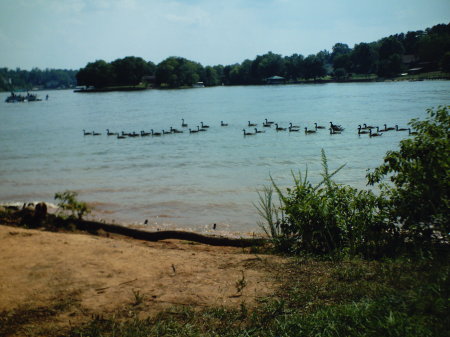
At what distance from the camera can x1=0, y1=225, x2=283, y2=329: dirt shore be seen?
4.70 metres

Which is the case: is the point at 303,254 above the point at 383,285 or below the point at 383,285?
below

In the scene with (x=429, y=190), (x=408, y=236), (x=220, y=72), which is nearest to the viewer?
(x=429, y=190)

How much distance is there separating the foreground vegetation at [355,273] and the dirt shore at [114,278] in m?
0.17

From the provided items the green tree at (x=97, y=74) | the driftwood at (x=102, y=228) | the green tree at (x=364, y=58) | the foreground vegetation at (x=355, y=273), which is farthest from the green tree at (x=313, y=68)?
the foreground vegetation at (x=355, y=273)

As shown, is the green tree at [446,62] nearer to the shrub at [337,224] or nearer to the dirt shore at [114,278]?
the shrub at [337,224]

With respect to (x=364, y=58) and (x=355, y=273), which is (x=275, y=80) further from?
(x=355, y=273)

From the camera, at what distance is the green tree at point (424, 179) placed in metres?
5.57

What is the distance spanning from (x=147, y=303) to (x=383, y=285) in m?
2.80

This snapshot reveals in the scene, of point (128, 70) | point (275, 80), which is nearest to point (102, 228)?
point (128, 70)

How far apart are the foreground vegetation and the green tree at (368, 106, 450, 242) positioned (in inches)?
0.6

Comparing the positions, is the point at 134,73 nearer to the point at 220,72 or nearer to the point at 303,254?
the point at 220,72

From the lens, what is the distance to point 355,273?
5.02 metres

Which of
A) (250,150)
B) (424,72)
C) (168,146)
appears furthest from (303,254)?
(424,72)

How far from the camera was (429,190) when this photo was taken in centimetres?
556
